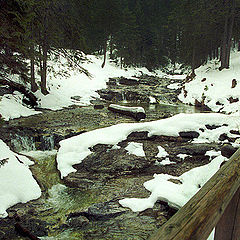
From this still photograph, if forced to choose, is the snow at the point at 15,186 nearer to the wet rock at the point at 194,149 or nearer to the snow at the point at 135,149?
the snow at the point at 135,149

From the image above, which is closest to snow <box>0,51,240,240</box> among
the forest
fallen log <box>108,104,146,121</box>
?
the forest

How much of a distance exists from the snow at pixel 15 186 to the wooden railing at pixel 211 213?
15.0 ft

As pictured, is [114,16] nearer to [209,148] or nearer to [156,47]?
[156,47]

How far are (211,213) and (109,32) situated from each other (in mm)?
37948

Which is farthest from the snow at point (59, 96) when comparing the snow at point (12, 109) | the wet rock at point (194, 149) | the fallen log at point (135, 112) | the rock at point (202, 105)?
the rock at point (202, 105)

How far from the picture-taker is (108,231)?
13.1 feet

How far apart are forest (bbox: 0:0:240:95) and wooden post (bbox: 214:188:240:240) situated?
4901mm

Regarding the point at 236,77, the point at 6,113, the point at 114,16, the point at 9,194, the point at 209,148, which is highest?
the point at 114,16

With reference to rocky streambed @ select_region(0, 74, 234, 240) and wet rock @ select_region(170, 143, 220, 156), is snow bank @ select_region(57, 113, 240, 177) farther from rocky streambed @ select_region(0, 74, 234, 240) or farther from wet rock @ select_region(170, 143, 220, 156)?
wet rock @ select_region(170, 143, 220, 156)

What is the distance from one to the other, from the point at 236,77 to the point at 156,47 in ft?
120

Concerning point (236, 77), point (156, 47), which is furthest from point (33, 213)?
point (156, 47)

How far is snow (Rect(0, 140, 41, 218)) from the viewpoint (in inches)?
185

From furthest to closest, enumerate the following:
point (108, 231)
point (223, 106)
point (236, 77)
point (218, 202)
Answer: point (236, 77)
point (223, 106)
point (108, 231)
point (218, 202)

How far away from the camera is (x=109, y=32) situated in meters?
35.2
